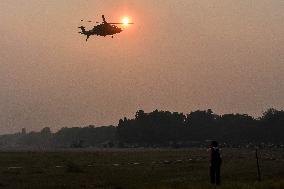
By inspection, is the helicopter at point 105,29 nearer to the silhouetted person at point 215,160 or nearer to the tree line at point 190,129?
the silhouetted person at point 215,160

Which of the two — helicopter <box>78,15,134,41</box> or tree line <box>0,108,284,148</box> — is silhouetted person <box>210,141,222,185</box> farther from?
tree line <box>0,108,284,148</box>

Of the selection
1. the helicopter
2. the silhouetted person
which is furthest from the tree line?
the silhouetted person

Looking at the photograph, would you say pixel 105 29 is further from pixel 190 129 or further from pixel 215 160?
pixel 190 129

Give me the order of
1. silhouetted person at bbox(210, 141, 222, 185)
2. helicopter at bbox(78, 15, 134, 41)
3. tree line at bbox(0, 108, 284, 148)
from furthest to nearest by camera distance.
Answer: tree line at bbox(0, 108, 284, 148), helicopter at bbox(78, 15, 134, 41), silhouetted person at bbox(210, 141, 222, 185)

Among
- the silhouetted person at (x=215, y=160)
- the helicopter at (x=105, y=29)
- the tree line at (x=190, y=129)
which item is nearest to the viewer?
the silhouetted person at (x=215, y=160)

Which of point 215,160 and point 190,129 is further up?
point 190,129

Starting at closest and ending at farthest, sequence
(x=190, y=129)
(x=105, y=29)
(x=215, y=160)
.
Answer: (x=215, y=160) → (x=105, y=29) → (x=190, y=129)

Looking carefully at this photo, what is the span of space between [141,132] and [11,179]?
525 feet

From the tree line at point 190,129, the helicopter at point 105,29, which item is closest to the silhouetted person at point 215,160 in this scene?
the helicopter at point 105,29

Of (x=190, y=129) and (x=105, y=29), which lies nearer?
(x=105, y=29)

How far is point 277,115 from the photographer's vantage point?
169 m

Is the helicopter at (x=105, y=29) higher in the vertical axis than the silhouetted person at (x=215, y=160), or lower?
higher

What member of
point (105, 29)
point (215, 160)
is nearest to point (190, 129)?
point (105, 29)

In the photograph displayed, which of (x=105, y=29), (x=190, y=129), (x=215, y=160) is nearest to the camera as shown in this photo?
(x=215, y=160)
